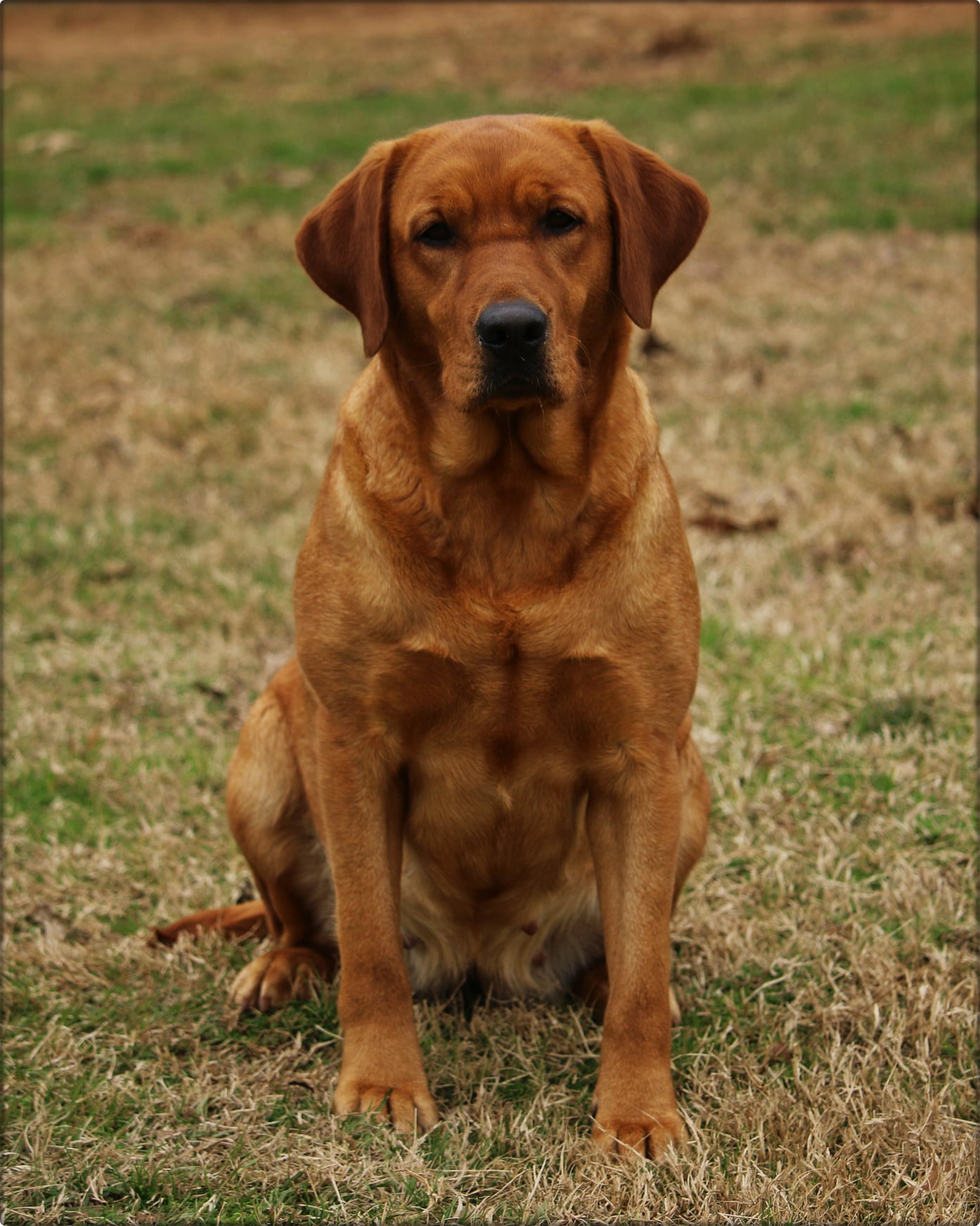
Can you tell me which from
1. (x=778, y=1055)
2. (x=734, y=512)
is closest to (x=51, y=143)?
(x=734, y=512)

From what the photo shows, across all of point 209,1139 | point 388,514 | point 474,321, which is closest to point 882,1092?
point 209,1139

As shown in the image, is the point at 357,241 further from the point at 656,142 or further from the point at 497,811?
the point at 656,142

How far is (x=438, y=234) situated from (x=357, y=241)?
21 cm

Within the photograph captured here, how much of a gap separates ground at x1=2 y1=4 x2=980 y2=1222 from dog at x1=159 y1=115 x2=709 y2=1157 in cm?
28

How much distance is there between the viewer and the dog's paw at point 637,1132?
2.83 m

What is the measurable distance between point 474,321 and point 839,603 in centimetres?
304

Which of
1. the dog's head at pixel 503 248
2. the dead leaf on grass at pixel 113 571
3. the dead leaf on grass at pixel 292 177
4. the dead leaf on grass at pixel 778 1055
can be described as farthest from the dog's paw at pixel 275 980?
the dead leaf on grass at pixel 292 177

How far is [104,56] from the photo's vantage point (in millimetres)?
23562

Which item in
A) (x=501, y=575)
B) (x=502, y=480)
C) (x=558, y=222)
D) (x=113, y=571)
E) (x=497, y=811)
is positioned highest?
(x=558, y=222)

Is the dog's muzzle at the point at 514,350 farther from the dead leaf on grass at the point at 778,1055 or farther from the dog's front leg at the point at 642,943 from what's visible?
the dead leaf on grass at the point at 778,1055

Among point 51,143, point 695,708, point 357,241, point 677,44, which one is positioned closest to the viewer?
point 357,241

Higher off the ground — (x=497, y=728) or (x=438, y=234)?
(x=438, y=234)

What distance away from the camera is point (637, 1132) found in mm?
2861

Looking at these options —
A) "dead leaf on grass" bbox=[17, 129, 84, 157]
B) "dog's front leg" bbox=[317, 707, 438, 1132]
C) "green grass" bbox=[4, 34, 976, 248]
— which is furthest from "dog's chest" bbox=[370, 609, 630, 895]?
"dead leaf on grass" bbox=[17, 129, 84, 157]
